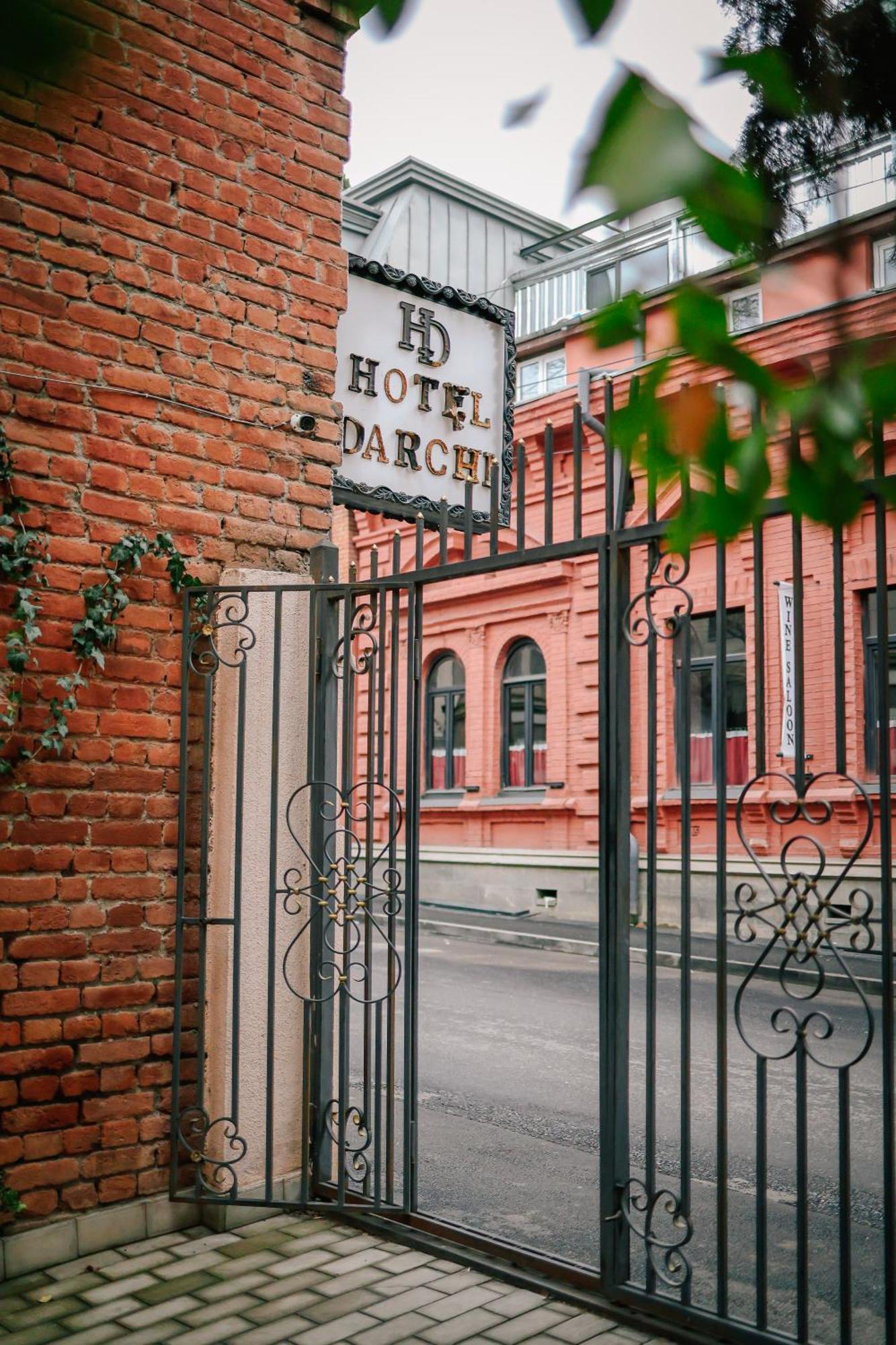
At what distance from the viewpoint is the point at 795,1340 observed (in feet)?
10.6

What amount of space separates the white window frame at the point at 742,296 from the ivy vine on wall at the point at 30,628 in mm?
3038

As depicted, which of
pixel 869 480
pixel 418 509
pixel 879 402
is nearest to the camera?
pixel 879 402

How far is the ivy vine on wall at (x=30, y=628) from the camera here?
3.98 metres

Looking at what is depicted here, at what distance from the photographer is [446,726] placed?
1825 cm

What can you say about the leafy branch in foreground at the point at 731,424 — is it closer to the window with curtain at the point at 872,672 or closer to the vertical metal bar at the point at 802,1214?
the vertical metal bar at the point at 802,1214

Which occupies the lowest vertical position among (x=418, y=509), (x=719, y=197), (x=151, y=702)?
(x=151, y=702)

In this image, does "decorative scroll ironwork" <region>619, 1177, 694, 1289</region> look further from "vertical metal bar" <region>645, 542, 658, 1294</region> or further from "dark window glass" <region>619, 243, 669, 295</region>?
"dark window glass" <region>619, 243, 669, 295</region>

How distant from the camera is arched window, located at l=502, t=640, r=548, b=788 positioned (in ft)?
55.2

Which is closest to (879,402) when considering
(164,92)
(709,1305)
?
(709,1305)

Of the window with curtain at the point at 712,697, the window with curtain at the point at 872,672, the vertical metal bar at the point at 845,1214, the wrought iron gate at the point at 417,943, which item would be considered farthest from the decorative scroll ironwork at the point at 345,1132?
the window with curtain at the point at 712,697

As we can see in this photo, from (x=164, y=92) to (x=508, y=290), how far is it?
15.3 meters

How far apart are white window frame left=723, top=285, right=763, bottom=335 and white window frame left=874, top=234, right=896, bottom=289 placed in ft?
0.42

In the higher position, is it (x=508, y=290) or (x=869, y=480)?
(x=508, y=290)

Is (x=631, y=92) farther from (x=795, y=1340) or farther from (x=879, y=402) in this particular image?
(x=795, y=1340)
